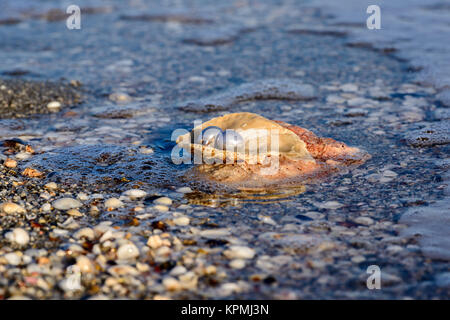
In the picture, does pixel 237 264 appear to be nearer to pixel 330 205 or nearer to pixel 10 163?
pixel 330 205

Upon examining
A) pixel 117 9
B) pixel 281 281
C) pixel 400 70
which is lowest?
pixel 281 281

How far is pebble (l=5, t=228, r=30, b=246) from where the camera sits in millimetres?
2230

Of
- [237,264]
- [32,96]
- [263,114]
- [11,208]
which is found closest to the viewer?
[237,264]

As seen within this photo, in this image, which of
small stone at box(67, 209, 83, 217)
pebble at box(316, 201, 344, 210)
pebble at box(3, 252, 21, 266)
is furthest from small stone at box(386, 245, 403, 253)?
pebble at box(3, 252, 21, 266)

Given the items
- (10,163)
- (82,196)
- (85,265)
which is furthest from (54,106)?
(85,265)

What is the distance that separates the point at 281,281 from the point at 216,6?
7.67 meters

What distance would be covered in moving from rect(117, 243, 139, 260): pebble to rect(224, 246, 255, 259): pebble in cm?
40

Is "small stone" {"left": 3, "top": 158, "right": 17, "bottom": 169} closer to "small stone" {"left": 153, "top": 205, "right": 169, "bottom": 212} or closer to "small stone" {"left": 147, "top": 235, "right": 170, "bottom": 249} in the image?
"small stone" {"left": 153, "top": 205, "right": 169, "bottom": 212}

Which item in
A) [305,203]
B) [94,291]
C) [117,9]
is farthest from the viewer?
[117,9]

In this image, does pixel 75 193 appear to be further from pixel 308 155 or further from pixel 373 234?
pixel 373 234

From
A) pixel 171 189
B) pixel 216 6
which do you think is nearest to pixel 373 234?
pixel 171 189

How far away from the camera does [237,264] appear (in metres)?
2.16

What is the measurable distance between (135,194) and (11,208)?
0.63 metres

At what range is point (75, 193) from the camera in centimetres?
277
